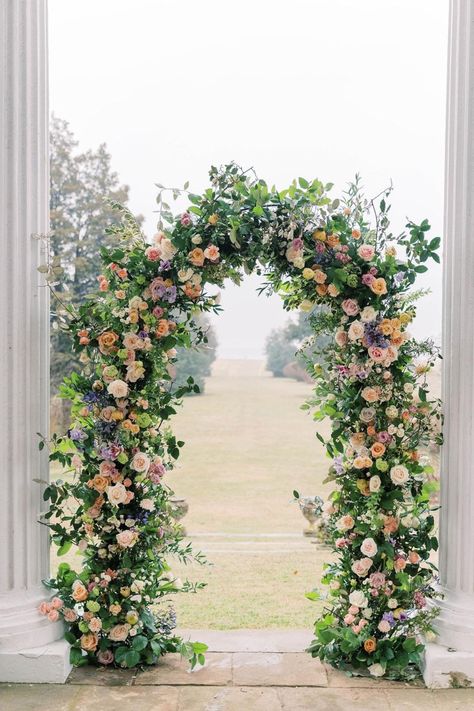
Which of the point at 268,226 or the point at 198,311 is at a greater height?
the point at 268,226

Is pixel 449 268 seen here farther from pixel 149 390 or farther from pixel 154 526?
pixel 154 526

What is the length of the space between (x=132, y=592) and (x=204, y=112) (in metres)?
7.60

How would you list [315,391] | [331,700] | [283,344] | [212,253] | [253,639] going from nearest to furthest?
[331,700] → [212,253] → [315,391] → [253,639] → [283,344]

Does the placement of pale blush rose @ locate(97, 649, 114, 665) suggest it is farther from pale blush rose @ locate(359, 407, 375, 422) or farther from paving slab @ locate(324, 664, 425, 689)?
pale blush rose @ locate(359, 407, 375, 422)

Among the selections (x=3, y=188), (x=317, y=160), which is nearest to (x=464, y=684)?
(x=3, y=188)

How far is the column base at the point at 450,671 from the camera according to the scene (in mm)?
2865

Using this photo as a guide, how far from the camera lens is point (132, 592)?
304 cm

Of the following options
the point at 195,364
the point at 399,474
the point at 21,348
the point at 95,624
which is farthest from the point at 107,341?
the point at 195,364

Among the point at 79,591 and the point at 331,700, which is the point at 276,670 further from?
the point at 79,591

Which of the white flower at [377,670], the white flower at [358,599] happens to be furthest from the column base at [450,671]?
the white flower at [358,599]

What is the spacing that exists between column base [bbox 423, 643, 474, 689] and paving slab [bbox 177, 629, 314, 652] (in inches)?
24.1

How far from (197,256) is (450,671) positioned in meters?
1.90

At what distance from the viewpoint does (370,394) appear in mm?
2898

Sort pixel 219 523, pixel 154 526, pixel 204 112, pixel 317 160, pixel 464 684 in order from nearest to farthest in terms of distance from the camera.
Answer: pixel 464 684 < pixel 154 526 < pixel 317 160 < pixel 204 112 < pixel 219 523
